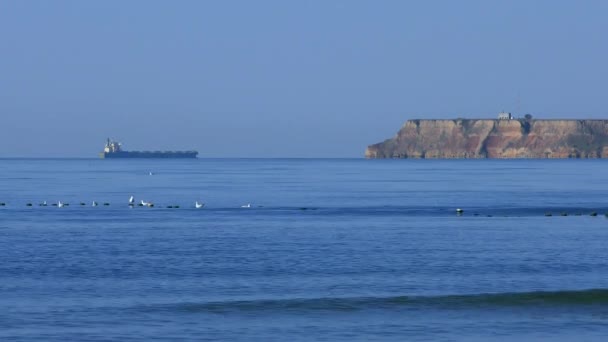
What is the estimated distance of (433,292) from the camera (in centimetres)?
4084

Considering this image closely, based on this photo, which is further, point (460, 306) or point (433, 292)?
point (433, 292)

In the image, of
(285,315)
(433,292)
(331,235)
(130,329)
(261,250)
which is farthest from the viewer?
(331,235)

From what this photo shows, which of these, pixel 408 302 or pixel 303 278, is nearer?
pixel 408 302

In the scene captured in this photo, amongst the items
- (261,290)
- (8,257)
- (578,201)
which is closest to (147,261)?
(8,257)

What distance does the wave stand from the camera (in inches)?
1471

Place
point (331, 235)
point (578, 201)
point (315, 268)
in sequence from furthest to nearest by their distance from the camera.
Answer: point (578, 201) → point (331, 235) → point (315, 268)

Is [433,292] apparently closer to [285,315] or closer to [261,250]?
[285,315]

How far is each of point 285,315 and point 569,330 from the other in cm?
902

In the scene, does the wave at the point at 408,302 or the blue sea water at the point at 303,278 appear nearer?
the blue sea water at the point at 303,278

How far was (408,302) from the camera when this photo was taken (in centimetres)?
3872

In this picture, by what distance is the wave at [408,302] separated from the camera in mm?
37375

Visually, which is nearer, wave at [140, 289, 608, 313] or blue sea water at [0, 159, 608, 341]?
blue sea water at [0, 159, 608, 341]

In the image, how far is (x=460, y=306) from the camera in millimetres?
38156

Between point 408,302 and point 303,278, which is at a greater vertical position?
point 303,278
